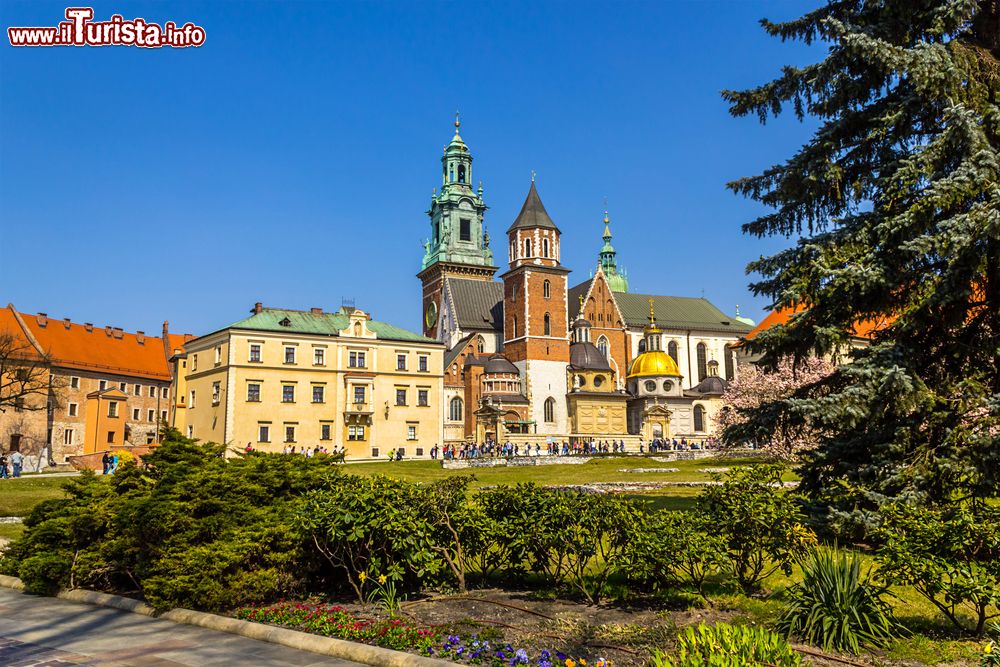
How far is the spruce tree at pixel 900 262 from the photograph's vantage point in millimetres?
10438

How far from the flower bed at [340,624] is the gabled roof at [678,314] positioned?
79.8 m

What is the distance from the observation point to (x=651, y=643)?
7070 mm

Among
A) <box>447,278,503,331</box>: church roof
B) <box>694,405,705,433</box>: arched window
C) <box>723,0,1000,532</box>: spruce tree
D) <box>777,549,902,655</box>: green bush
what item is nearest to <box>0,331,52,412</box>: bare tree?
<box>447,278,503,331</box>: church roof

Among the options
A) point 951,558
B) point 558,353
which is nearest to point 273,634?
point 951,558

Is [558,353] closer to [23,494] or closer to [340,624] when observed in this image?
[23,494]

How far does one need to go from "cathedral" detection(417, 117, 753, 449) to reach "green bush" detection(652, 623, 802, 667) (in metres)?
58.3

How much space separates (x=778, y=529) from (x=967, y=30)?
966cm

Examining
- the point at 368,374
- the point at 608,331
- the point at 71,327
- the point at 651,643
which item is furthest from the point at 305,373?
the point at 651,643

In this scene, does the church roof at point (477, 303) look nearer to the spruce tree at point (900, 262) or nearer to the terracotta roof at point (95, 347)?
the terracotta roof at point (95, 347)

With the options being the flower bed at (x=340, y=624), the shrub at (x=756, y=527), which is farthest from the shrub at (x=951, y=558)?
the flower bed at (x=340, y=624)

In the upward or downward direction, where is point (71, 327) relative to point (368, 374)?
upward

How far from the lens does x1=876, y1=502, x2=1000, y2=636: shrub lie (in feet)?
22.2

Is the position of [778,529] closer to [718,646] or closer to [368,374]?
[718,646]

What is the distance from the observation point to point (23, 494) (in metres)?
26.3
